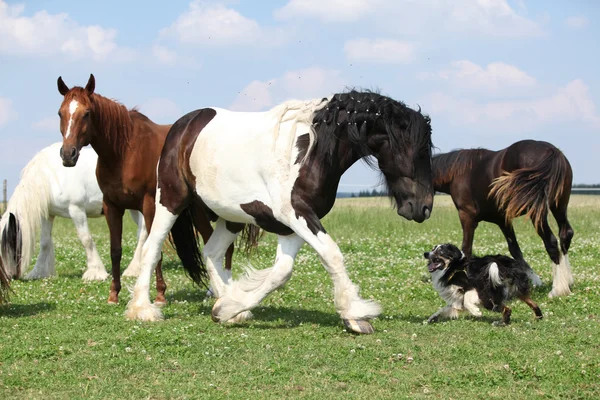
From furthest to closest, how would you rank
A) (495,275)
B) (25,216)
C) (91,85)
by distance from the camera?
(25,216) < (91,85) < (495,275)

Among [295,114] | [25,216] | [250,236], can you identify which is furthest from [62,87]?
[25,216]

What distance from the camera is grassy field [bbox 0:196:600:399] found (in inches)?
222

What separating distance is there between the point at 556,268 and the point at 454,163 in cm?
280

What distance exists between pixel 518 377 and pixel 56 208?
34.5 feet

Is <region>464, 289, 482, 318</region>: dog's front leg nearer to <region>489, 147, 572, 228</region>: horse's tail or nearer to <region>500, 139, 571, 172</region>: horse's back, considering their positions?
<region>489, 147, 572, 228</region>: horse's tail

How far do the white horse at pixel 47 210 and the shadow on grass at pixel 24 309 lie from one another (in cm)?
325

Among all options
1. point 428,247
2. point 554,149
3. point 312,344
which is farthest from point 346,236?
point 312,344

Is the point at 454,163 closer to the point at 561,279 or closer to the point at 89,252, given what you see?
the point at 561,279

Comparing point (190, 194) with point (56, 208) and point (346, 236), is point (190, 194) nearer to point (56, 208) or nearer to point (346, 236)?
point (56, 208)

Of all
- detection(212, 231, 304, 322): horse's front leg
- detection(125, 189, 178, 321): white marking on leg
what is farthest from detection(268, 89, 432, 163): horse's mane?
detection(125, 189, 178, 321): white marking on leg

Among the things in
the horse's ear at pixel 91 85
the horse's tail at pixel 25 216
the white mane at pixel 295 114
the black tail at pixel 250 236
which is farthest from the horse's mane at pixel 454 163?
the horse's tail at pixel 25 216

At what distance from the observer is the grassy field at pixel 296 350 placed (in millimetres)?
5637

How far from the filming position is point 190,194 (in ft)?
28.9

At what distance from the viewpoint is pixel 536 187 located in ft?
34.8
